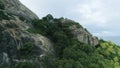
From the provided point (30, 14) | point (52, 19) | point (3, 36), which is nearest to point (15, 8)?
point (30, 14)

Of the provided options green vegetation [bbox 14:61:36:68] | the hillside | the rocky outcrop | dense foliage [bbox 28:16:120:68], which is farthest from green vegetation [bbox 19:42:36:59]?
dense foliage [bbox 28:16:120:68]

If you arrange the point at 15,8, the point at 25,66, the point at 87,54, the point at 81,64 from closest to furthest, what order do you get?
the point at 25,66, the point at 81,64, the point at 87,54, the point at 15,8

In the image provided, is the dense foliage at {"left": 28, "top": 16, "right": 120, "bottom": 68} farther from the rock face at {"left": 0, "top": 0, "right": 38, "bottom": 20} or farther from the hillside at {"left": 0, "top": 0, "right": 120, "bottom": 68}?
the rock face at {"left": 0, "top": 0, "right": 38, "bottom": 20}

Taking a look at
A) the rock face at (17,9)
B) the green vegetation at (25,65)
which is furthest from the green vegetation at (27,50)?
the rock face at (17,9)

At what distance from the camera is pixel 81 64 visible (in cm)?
8950

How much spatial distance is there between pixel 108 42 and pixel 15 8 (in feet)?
83.9

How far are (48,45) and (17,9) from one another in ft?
76.7

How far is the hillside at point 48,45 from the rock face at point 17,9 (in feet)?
0.81

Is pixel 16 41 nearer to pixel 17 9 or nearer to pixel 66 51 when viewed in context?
pixel 66 51

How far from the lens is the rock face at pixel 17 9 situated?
107906 millimetres

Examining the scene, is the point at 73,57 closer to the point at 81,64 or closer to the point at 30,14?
the point at 81,64

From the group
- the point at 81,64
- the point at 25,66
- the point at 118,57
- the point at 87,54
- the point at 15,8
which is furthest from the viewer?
the point at 15,8

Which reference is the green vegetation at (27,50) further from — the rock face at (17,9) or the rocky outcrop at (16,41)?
the rock face at (17,9)

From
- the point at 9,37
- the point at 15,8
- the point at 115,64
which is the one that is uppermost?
the point at 15,8
